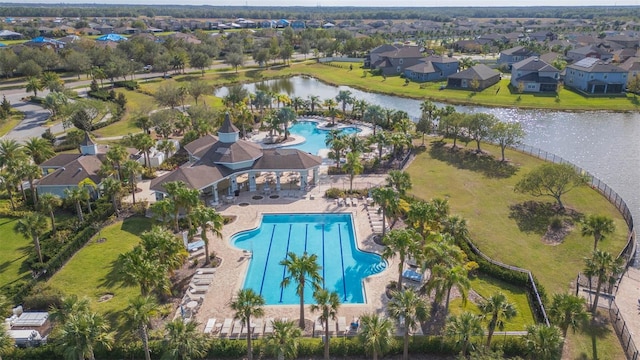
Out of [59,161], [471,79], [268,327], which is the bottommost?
[268,327]

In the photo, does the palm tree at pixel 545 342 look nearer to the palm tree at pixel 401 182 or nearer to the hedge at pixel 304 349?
the hedge at pixel 304 349

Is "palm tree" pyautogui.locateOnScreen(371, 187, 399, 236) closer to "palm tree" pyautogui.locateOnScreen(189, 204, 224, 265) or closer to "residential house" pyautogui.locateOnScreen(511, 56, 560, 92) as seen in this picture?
"palm tree" pyautogui.locateOnScreen(189, 204, 224, 265)

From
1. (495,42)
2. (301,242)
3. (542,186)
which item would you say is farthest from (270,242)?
(495,42)

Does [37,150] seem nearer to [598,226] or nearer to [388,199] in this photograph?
[388,199]

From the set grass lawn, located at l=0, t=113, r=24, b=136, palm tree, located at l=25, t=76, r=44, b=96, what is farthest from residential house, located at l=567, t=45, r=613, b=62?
grass lawn, located at l=0, t=113, r=24, b=136

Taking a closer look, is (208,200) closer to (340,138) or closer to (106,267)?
(106,267)

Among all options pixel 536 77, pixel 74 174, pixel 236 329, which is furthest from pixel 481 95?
pixel 236 329

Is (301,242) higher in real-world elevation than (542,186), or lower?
lower
